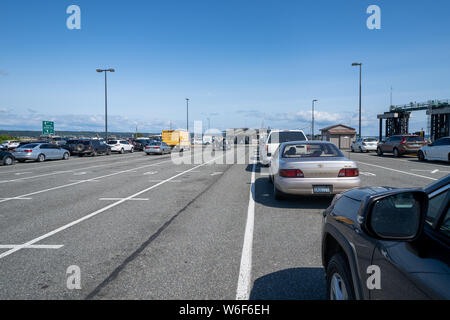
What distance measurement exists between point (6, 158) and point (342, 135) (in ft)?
145

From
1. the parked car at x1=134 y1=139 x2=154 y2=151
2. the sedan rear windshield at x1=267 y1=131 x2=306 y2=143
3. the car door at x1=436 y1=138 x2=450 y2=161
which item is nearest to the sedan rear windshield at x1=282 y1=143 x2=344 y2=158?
the sedan rear windshield at x1=267 y1=131 x2=306 y2=143

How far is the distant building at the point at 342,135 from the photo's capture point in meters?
49.3

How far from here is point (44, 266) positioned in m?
4.05

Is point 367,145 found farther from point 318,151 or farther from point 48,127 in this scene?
point 48,127

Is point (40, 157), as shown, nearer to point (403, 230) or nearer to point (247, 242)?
point (247, 242)

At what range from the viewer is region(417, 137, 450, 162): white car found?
60.2ft

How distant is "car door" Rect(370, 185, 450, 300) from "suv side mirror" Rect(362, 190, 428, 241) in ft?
0.36

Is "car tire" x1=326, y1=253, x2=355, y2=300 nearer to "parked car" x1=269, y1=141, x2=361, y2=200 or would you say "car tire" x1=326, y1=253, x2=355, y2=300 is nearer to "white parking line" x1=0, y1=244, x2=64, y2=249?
"white parking line" x1=0, y1=244, x2=64, y2=249

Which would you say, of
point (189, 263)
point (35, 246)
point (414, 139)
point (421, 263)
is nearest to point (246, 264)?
point (189, 263)

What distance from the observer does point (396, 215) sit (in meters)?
1.74

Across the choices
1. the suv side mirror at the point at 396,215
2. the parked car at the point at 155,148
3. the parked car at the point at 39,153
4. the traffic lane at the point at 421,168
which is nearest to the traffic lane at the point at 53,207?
the suv side mirror at the point at 396,215

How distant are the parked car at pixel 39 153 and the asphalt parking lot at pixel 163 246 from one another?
17430mm

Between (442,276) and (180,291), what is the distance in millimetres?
2504
